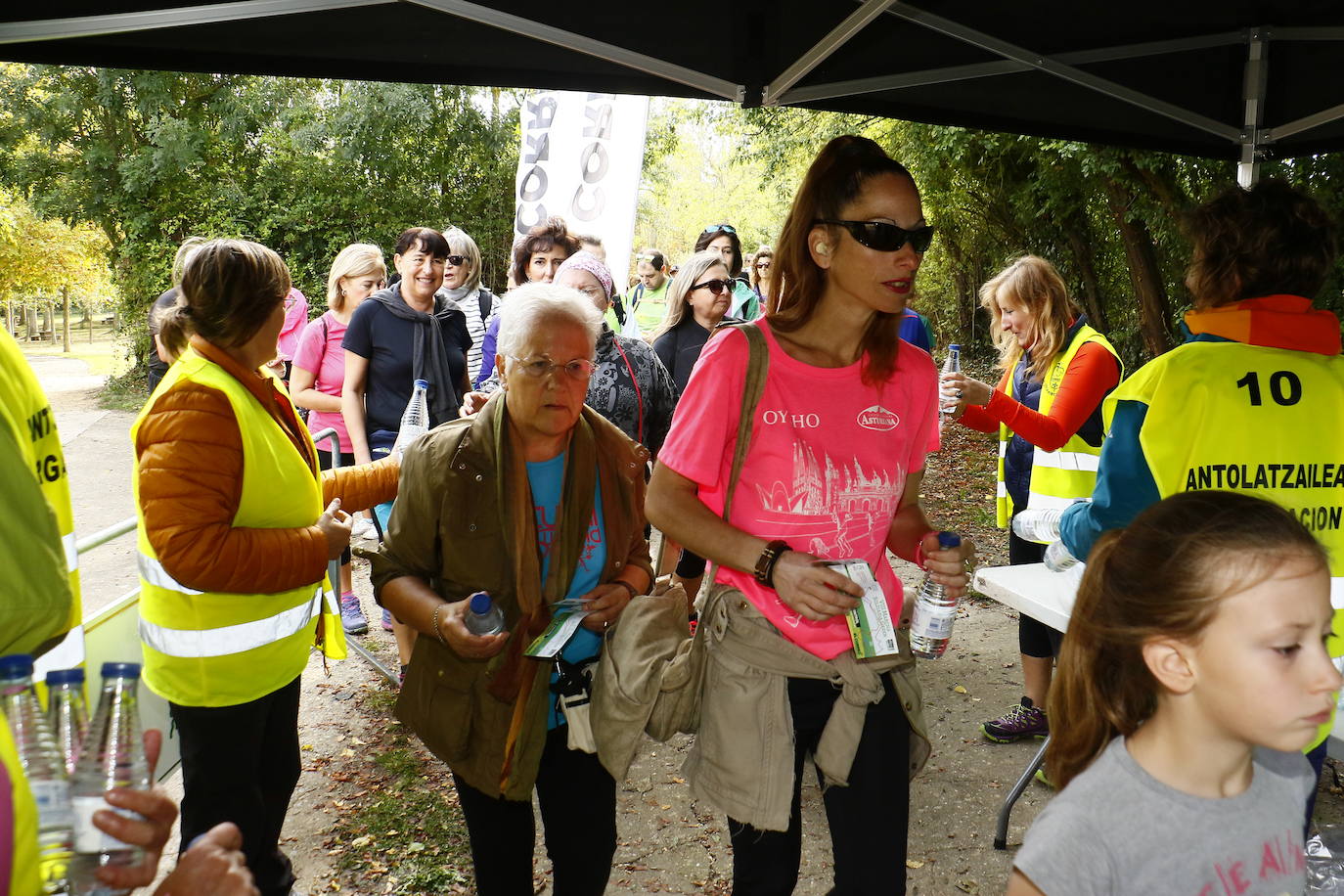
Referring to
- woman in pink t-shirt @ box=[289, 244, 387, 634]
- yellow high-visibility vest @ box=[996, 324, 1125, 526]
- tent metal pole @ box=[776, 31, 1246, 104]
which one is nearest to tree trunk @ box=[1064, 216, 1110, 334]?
tent metal pole @ box=[776, 31, 1246, 104]

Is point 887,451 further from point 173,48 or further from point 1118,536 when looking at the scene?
point 173,48

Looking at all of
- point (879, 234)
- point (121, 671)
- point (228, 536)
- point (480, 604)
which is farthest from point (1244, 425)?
point (228, 536)

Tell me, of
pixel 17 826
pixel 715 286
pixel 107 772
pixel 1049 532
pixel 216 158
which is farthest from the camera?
pixel 216 158

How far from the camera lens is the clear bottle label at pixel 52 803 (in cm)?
117

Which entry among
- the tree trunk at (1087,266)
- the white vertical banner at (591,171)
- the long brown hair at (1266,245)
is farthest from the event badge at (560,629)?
the tree trunk at (1087,266)

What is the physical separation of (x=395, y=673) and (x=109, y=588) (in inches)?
120

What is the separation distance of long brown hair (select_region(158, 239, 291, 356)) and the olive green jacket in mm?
594

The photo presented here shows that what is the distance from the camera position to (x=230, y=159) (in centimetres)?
1656

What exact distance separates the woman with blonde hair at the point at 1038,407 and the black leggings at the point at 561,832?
2.17 metres

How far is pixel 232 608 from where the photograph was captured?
8.25 feet

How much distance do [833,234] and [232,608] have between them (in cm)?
183

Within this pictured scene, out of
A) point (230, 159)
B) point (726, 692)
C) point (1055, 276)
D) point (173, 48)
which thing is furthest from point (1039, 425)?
point (230, 159)

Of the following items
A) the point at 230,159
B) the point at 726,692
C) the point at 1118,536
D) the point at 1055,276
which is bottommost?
the point at 726,692

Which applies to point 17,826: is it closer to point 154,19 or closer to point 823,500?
point 823,500
